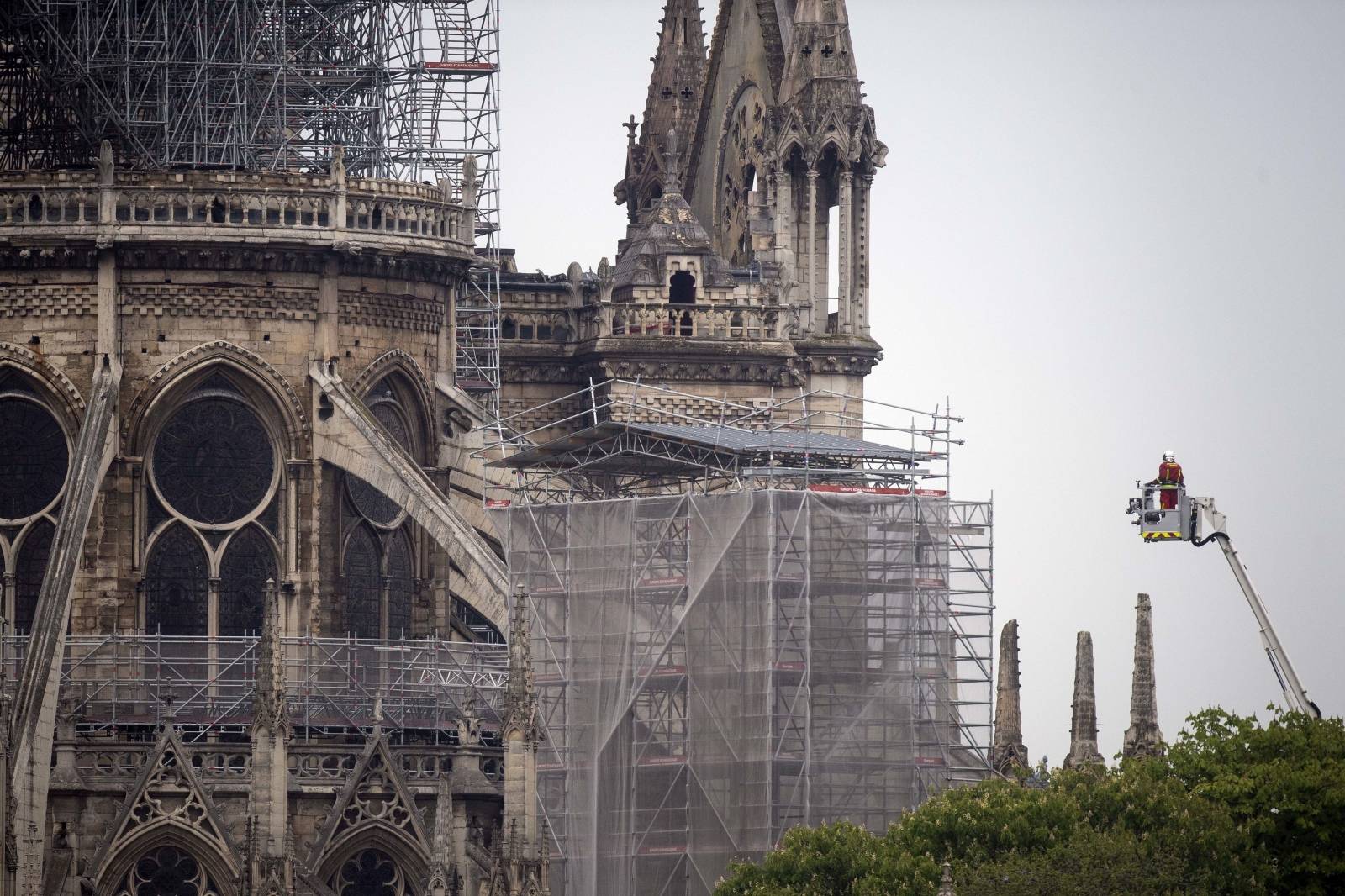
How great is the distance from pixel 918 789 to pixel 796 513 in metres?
5.38

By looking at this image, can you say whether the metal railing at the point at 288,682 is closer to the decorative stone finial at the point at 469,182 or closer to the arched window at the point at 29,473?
the arched window at the point at 29,473

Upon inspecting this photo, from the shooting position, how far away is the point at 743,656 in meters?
83.5

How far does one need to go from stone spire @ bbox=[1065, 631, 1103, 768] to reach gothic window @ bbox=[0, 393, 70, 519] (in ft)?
68.3

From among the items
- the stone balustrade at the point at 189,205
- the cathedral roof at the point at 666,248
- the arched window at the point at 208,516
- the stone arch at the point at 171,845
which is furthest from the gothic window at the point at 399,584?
the cathedral roof at the point at 666,248

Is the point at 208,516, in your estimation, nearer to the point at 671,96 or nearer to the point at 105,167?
the point at 105,167

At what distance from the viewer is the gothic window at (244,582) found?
302 feet

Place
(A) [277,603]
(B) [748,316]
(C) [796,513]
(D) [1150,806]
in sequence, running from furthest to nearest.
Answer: (B) [748,316], (A) [277,603], (C) [796,513], (D) [1150,806]

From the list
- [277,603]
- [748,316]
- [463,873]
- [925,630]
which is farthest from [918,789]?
[748,316]

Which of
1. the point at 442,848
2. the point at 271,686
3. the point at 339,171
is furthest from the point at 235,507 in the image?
the point at 442,848

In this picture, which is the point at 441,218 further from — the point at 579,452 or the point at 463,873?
the point at 463,873

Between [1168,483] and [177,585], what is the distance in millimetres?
23742

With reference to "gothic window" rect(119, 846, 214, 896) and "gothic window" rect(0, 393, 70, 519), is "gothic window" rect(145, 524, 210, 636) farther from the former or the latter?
"gothic window" rect(119, 846, 214, 896)

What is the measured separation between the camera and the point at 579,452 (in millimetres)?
88438

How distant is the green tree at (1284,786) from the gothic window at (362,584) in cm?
1840
